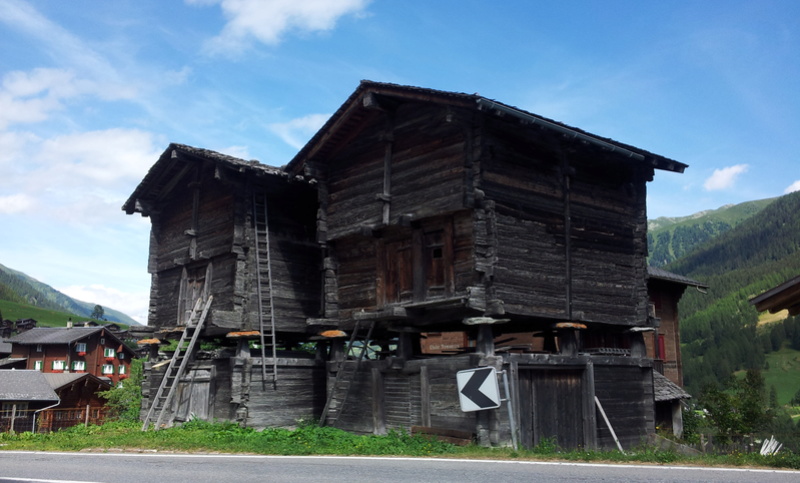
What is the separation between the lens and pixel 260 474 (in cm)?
1012

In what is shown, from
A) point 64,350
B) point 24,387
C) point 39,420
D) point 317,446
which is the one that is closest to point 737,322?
point 64,350

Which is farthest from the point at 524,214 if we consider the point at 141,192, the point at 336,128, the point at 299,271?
the point at 141,192

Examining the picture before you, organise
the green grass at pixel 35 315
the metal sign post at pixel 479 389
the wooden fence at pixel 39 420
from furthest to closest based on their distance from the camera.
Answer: the green grass at pixel 35 315 < the wooden fence at pixel 39 420 < the metal sign post at pixel 479 389

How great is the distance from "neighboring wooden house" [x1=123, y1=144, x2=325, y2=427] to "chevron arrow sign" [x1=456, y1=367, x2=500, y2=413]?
11.5 m

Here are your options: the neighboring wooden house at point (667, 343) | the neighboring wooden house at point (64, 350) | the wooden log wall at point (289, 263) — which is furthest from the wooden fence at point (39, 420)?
the neighboring wooden house at point (64, 350)

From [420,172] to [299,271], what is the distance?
20.1 ft

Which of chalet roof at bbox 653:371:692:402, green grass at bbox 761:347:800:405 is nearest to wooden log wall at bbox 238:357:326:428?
chalet roof at bbox 653:371:692:402

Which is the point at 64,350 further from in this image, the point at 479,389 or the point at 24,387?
the point at 479,389

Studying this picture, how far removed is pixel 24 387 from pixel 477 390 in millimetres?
42811

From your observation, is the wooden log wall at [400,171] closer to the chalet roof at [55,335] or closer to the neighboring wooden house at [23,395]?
the neighboring wooden house at [23,395]

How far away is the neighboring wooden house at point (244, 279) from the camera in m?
20.5

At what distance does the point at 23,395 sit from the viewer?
43.8 meters

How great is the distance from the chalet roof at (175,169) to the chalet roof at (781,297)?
46.1ft

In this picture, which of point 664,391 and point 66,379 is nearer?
point 664,391
